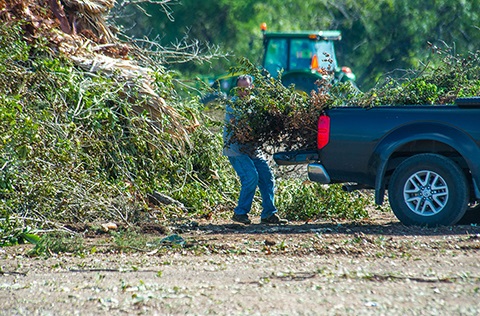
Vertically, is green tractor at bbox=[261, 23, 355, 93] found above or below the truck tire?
above

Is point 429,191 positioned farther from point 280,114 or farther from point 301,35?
point 301,35

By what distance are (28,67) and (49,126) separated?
1.22 meters

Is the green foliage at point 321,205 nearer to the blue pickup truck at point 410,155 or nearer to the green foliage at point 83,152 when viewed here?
the green foliage at point 83,152

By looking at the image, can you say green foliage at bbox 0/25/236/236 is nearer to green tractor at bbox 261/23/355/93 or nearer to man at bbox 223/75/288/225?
man at bbox 223/75/288/225

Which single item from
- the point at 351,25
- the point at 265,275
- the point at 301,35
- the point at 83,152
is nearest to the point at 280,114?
the point at 83,152

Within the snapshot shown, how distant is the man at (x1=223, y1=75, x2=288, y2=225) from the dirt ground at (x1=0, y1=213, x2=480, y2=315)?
684mm

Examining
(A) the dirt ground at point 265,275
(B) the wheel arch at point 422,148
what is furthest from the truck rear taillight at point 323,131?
(A) the dirt ground at point 265,275

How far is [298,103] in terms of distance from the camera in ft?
31.0

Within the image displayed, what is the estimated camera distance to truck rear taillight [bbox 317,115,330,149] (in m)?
8.90

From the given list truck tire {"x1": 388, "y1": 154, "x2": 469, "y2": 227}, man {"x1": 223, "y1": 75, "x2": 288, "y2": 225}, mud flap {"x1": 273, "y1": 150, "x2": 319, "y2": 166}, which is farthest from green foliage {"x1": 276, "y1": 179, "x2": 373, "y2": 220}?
truck tire {"x1": 388, "y1": 154, "x2": 469, "y2": 227}

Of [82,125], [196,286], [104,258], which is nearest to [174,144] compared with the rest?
[82,125]

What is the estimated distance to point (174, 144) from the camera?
10953 millimetres

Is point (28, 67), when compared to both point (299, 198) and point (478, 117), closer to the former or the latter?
point (299, 198)

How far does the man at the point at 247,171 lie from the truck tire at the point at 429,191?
1.59 metres
